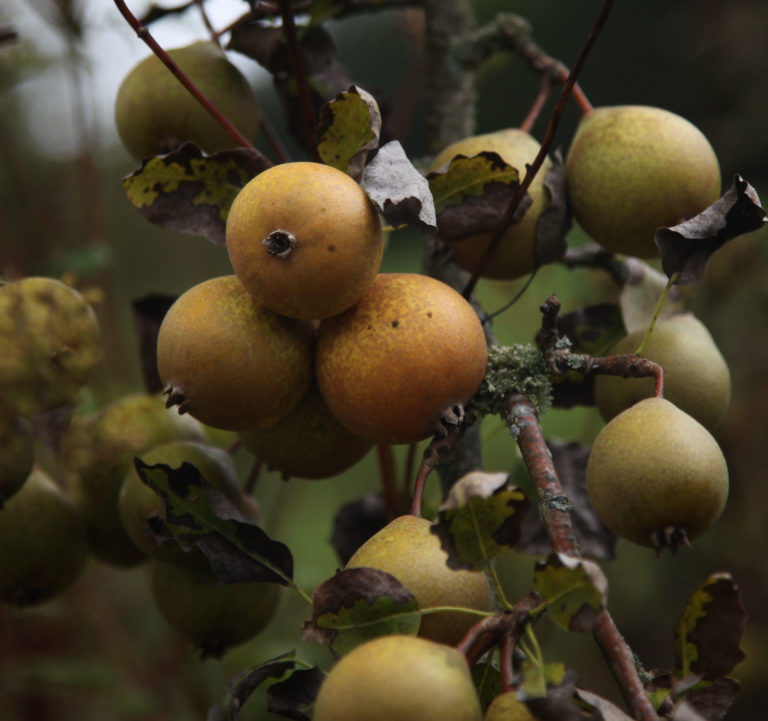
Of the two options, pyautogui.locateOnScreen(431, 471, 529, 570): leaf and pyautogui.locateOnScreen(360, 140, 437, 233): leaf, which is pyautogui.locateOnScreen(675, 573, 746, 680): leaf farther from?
pyautogui.locateOnScreen(360, 140, 437, 233): leaf

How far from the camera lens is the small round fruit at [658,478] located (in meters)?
0.88

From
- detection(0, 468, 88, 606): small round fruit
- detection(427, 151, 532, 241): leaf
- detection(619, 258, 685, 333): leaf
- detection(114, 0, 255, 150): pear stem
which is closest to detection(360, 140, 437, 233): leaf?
detection(427, 151, 532, 241): leaf

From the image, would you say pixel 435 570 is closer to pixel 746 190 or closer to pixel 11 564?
pixel 746 190

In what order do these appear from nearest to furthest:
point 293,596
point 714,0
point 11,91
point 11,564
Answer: point 11,564, point 293,596, point 11,91, point 714,0

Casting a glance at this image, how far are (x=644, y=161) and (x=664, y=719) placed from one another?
0.70m

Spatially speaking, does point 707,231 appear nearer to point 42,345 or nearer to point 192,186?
point 192,186

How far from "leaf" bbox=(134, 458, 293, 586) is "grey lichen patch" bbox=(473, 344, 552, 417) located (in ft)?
1.01

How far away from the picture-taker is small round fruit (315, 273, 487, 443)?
36.6 inches

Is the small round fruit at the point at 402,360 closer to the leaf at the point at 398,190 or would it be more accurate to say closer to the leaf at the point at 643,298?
the leaf at the point at 398,190

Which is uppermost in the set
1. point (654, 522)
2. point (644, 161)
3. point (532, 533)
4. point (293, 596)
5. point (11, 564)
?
point (644, 161)

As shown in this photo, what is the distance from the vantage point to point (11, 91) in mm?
2150

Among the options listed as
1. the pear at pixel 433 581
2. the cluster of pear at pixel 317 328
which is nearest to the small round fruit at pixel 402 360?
the cluster of pear at pixel 317 328

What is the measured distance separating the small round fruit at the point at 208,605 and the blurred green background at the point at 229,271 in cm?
49

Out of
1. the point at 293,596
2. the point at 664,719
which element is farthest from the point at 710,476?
the point at 293,596
